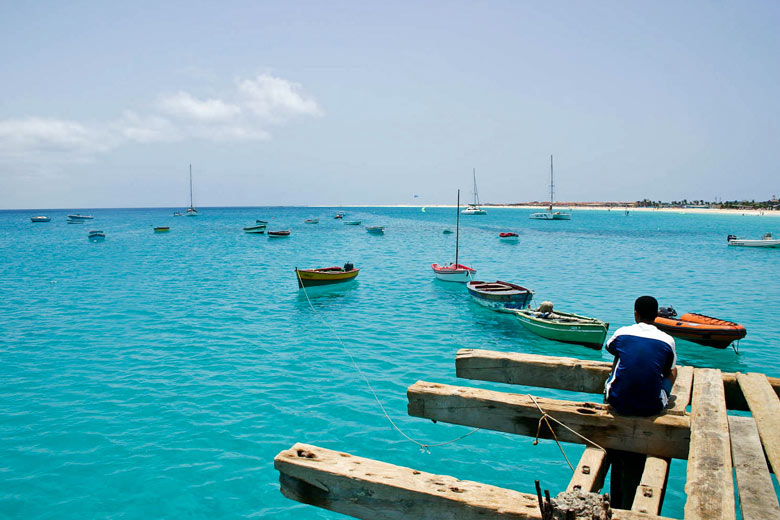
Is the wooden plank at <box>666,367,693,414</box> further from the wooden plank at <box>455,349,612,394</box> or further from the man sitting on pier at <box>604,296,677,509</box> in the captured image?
the wooden plank at <box>455,349,612,394</box>

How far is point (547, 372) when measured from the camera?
589 cm

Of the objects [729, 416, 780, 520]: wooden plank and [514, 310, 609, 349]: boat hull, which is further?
[514, 310, 609, 349]: boat hull

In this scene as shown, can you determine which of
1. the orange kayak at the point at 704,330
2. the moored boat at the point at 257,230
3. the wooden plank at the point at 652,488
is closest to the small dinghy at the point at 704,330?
the orange kayak at the point at 704,330

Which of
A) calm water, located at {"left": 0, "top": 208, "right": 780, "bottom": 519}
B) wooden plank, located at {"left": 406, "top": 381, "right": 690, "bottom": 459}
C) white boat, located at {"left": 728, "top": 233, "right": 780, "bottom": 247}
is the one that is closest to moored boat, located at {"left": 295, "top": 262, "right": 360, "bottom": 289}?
calm water, located at {"left": 0, "top": 208, "right": 780, "bottom": 519}

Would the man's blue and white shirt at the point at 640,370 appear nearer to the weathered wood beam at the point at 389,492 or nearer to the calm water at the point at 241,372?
the weathered wood beam at the point at 389,492

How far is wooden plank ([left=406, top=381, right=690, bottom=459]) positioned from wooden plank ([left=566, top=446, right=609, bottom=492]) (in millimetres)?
253

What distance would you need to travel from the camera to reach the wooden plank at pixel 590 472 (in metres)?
3.93

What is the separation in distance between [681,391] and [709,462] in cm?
186

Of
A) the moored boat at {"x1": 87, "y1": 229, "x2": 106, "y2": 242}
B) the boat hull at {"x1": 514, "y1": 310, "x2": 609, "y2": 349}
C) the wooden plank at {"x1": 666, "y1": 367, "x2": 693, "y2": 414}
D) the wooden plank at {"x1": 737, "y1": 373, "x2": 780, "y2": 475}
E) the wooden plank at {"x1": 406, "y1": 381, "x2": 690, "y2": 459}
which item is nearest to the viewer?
the wooden plank at {"x1": 737, "y1": 373, "x2": 780, "y2": 475}

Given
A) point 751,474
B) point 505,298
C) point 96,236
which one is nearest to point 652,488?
point 751,474

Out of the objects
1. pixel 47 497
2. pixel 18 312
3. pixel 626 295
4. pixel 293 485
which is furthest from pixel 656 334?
pixel 18 312

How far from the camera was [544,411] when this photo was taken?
4.76 metres

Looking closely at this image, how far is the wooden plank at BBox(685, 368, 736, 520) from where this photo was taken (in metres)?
3.16

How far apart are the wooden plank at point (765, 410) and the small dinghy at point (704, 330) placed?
552 inches
